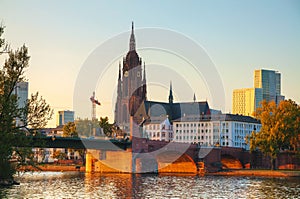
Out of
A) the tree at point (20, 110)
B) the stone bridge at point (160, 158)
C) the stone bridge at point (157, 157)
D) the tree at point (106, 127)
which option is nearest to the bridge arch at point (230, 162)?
the stone bridge at point (157, 157)

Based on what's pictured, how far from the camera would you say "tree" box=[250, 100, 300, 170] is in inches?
4756

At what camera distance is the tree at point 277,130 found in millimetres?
120812

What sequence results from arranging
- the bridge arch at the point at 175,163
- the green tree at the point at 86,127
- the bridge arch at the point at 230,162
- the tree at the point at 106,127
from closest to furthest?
the bridge arch at the point at 175,163
the bridge arch at the point at 230,162
the tree at the point at 106,127
the green tree at the point at 86,127

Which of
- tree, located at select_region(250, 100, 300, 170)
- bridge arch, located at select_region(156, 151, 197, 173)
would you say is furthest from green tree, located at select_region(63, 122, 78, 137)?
tree, located at select_region(250, 100, 300, 170)

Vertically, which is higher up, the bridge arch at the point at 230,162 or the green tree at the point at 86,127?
the green tree at the point at 86,127

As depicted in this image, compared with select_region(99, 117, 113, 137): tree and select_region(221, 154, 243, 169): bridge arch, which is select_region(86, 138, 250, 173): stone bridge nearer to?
select_region(221, 154, 243, 169): bridge arch

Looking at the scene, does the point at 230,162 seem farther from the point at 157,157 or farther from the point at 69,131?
the point at 69,131

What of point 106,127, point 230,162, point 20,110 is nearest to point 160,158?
point 230,162

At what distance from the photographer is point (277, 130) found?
397ft

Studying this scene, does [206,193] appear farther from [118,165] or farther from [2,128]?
[118,165]

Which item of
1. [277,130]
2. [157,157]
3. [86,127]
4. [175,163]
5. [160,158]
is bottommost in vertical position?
[175,163]

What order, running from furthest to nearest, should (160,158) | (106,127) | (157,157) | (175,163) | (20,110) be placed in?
1. (106,127)
2. (175,163)
3. (160,158)
4. (157,157)
5. (20,110)

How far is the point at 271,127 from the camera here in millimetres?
Result: 122875

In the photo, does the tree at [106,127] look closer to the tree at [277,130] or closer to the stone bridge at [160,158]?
the stone bridge at [160,158]
